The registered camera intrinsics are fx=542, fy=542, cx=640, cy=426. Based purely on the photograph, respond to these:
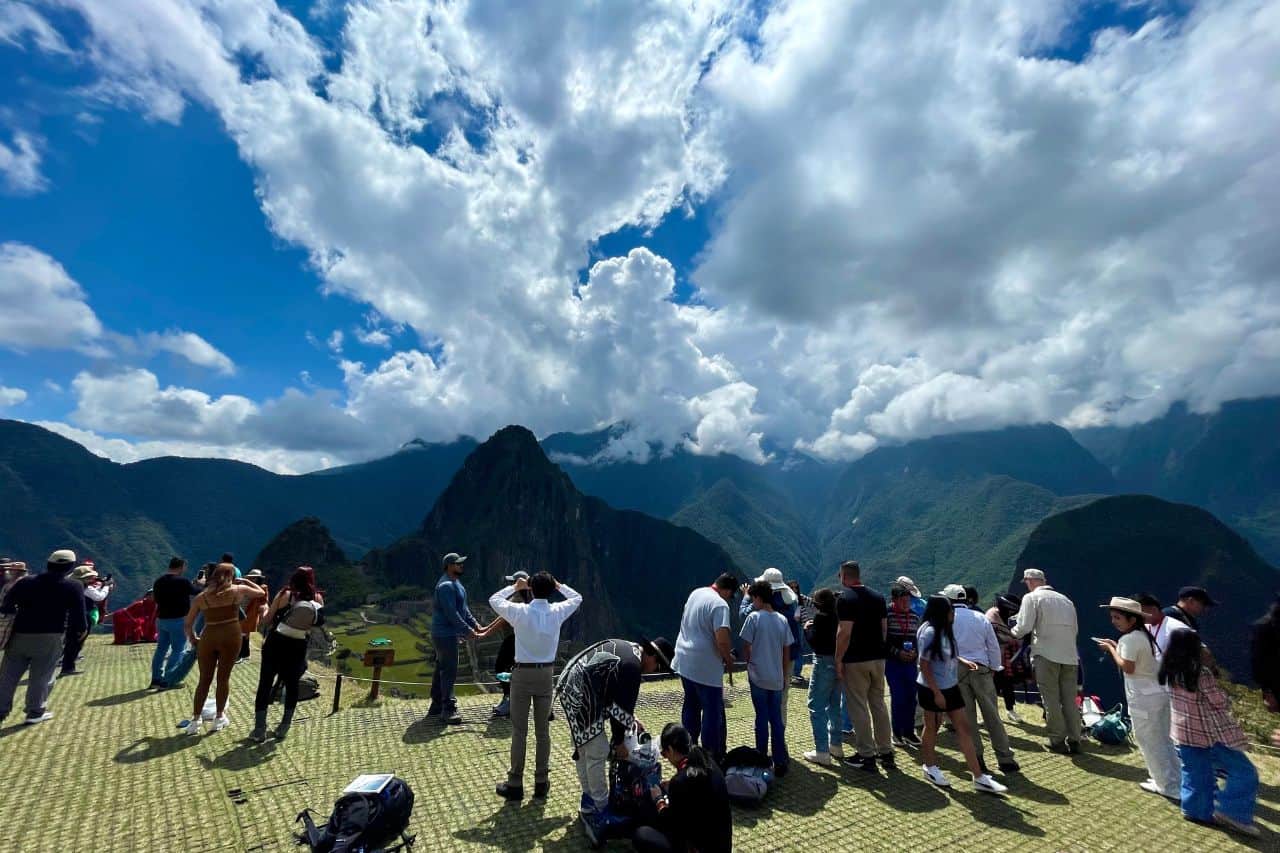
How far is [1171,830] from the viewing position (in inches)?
207

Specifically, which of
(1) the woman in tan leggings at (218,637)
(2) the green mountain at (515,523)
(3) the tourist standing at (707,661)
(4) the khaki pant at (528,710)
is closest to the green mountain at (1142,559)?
(2) the green mountain at (515,523)

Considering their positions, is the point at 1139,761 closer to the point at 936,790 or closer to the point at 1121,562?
the point at 936,790

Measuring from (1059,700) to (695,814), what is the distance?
6.72 meters

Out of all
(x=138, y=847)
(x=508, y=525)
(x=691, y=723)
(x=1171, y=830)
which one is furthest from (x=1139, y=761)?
(x=508, y=525)

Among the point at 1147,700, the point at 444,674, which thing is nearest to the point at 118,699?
the point at 444,674

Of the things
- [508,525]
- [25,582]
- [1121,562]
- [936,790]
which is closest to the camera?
[936,790]

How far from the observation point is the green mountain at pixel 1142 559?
110375mm

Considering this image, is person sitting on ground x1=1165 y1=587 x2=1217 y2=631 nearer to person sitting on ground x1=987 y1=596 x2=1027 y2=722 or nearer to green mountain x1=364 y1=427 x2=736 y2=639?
person sitting on ground x1=987 y1=596 x2=1027 y2=722

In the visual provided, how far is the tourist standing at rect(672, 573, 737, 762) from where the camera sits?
5.92m

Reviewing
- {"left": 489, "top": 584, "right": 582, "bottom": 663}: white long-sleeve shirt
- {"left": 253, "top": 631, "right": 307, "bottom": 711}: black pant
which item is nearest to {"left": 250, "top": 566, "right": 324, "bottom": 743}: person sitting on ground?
{"left": 253, "top": 631, "right": 307, "bottom": 711}: black pant

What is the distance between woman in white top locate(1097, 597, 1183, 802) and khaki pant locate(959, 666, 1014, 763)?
1347mm

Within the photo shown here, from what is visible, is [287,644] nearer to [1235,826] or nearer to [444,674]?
[444,674]

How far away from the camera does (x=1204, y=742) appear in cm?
541

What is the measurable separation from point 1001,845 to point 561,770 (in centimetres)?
439
